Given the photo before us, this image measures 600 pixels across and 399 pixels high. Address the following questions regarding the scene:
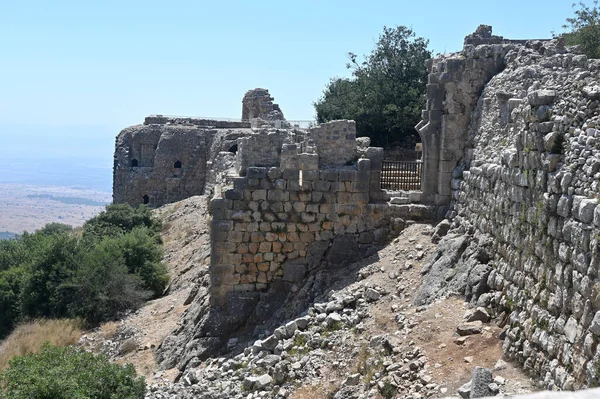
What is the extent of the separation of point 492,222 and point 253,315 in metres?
4.71

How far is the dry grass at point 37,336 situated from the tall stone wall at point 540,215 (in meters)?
8.88

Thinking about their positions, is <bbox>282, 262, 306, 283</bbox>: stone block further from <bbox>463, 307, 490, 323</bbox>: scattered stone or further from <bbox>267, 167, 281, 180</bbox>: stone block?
<bbox>463, 307, 490, 323</bbox>: scattered stone

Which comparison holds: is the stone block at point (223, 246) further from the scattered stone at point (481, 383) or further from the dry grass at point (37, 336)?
the scattered stone at point (481, 383)

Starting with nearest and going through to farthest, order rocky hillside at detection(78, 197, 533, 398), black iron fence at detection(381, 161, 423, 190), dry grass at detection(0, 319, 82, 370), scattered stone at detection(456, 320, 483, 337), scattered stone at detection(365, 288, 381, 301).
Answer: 1. rocky hillside at detection(78, 197, 533, 398)
2. scattered stone at detection(456, 320, 483, 337)
3. scattered stone at detection(365, 288, 381, 301)
4. black iron fence at detection(381, 161, 423, 190)
5. dry grass at detection(0, 319, 82, 370)

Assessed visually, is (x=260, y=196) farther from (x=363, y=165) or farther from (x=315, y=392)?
(x=315, y=392)

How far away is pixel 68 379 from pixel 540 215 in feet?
22.3

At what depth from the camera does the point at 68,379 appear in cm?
1074

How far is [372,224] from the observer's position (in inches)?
519

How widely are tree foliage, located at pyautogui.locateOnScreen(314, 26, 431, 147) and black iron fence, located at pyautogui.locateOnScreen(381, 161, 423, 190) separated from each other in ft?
29.4

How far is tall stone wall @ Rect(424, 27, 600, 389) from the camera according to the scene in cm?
680

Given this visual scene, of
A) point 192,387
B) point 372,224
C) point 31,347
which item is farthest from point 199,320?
point 31,347

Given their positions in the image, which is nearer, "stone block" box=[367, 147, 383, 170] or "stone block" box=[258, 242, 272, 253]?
"stone block" box=[258, 242, 272, 253]

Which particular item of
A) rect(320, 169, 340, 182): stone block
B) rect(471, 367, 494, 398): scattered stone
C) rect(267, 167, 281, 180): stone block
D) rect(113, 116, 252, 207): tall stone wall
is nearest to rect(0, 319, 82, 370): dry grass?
rect(267, 167, 281, 180): stone block

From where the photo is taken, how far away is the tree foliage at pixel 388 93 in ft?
75.5
